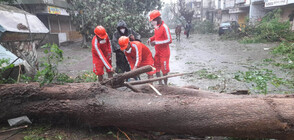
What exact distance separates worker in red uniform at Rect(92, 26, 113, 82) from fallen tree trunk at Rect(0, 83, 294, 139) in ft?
5.04

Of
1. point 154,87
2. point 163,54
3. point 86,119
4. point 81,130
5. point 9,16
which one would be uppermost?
point 9,16

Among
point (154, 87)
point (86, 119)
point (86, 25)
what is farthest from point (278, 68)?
point (86, 25)

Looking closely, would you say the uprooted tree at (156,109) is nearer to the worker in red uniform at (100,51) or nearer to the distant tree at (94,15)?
the worker in red uniform at (100,51)

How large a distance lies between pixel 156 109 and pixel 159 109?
1.4 inches

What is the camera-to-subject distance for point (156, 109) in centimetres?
218

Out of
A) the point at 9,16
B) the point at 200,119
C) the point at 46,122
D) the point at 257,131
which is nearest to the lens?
the point at 257,131

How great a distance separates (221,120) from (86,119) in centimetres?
157

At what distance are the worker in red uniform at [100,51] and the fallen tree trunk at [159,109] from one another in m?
1.54

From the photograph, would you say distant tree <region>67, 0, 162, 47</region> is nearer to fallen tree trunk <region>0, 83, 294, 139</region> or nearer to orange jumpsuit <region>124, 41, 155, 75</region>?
orange jumpsuit <region>124, 41, 155, 75</region>

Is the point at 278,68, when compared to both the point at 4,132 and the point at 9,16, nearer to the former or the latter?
the point at 4,132

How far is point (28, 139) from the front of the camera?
2.27 metres

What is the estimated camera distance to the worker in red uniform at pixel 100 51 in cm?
414

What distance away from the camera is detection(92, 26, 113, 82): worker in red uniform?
163 inches

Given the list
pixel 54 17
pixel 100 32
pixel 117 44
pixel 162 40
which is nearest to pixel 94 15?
pixel 54 17
